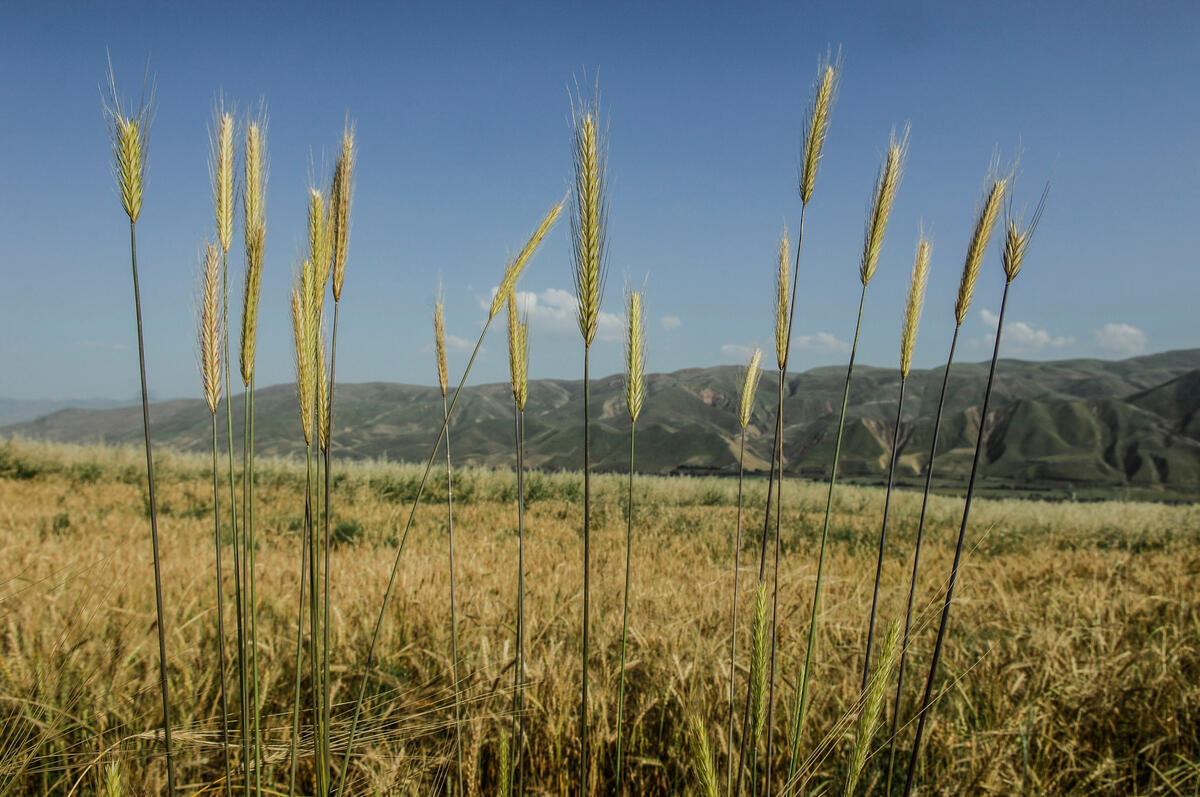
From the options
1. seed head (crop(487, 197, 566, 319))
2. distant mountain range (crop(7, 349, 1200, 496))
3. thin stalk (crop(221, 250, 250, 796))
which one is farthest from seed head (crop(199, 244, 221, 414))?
distant mountain range (crop(7, 349, 1200, 496))

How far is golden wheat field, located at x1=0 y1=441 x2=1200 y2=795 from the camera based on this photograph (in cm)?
183

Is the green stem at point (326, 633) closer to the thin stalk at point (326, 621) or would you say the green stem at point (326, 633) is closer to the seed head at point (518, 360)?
the thin stalk at point (326, 621)

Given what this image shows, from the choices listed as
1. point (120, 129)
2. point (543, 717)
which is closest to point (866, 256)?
point (120, 129)

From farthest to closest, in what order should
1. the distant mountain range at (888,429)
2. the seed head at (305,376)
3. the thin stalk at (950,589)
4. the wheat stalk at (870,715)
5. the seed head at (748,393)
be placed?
the distant mountain range at (888,429)
the seed head at (748,393)
the thin stalk at (950,589)
the seed head at (305,376)
the wheat stalk at (870,715)

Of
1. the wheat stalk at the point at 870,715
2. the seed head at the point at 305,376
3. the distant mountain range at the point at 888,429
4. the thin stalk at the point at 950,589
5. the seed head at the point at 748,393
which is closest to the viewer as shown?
the wheat stalk at the point at 870,715

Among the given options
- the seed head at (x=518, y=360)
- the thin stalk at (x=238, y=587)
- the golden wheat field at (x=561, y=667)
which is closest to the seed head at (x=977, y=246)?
the golden wheat field at (x=561, y=667)

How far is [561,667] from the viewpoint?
230 centimetres

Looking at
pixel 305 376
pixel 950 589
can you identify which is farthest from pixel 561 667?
pixel 305 376

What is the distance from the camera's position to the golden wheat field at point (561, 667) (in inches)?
72.0

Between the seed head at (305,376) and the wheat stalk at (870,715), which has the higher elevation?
the seed head at (305,376)

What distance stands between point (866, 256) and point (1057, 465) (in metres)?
88.9

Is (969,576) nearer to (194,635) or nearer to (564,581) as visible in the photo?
(564,581)

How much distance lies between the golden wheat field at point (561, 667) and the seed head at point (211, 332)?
2.32ft

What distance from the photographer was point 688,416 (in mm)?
61875
